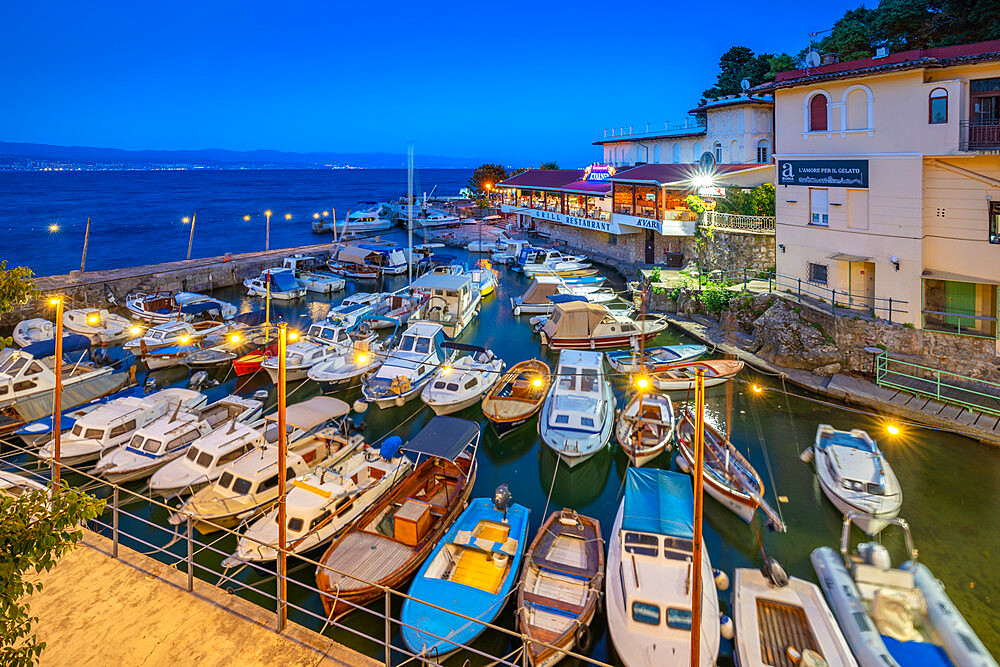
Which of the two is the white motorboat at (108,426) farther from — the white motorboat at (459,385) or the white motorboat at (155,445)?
the white motorboat at (459,385)

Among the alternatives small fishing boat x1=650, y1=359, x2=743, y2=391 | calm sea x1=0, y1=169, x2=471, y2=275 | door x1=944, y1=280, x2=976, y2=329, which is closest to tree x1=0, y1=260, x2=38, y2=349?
small fishing boat x1=650, y1=359, x2=743, y2=391

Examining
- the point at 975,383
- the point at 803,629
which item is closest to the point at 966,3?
the point at 975,383

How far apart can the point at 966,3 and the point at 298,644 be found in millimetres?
48002

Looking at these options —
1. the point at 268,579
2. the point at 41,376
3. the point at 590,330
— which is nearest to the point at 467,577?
the point at 268,579

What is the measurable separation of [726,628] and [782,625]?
40.1 inches

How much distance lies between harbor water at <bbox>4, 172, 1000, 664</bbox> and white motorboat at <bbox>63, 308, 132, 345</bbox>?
6.74 meters

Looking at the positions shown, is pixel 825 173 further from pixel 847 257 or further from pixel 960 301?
pixel 960 301

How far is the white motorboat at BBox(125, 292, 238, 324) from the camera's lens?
35312 mm

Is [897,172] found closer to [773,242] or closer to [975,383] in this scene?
[975,383]

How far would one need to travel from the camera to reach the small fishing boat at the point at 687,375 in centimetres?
2488

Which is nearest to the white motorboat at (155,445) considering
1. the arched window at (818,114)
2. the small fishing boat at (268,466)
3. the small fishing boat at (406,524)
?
the small fishing boat at (268,466)

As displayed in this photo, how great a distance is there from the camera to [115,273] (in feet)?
147

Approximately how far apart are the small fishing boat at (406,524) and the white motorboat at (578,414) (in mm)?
3116

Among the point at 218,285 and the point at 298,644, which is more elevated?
the point at 218,285
